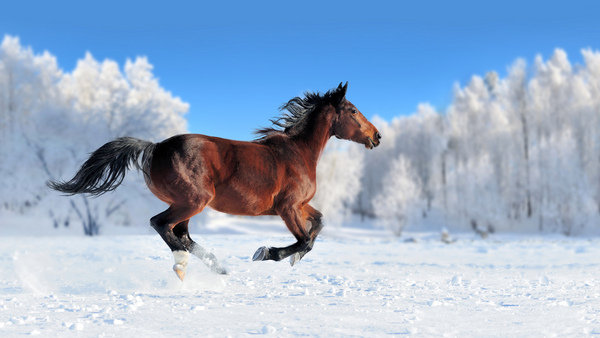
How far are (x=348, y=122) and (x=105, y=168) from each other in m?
2.84

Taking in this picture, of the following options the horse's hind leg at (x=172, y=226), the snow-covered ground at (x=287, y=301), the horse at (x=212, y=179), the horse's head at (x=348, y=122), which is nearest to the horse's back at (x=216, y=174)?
the horse at (x=212, y=179)

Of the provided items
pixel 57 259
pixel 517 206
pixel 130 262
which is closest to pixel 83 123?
pixel 57 259

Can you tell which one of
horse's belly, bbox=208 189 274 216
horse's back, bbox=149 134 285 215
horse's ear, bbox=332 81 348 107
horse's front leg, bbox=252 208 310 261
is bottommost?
horse's front leg, bbox=252 208 310 261

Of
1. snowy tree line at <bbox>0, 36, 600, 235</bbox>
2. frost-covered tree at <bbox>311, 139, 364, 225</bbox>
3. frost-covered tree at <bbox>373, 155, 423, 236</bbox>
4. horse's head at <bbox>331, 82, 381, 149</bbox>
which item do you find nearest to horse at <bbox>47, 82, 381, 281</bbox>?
horse's head at <bbox>331, 82, 381, 149</bbox>

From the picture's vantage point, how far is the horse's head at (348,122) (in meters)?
5.30

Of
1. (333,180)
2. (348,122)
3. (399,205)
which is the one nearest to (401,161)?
(399,205)

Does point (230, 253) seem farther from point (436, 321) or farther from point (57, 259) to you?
point (436, 321)

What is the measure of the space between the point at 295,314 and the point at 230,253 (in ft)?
13.3

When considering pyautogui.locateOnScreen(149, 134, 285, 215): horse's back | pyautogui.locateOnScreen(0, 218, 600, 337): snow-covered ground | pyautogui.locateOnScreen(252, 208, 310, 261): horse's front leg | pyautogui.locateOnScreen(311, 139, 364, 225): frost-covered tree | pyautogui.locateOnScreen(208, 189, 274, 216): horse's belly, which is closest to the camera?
pyautogui.locateOnScreen(0, 218, 600, 337): snow-covered ground

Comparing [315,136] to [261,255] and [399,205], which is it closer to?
[261,255]

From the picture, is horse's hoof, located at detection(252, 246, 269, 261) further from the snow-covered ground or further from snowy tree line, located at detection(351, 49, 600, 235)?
snowy tree line, located at detection(351, 49, 600, 235)

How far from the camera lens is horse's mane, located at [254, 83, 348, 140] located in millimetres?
5242

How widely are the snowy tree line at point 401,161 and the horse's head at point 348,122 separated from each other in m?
19.2

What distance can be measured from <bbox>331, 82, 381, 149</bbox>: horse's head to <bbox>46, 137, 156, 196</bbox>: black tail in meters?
2.21
